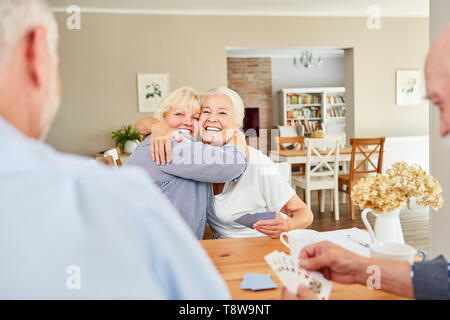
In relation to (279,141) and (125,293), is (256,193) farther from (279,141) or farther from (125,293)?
(279,141)

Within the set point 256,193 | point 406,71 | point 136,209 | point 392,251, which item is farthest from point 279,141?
point 136,209

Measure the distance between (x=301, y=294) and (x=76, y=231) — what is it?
1.72ft

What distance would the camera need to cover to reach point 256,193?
1.69 meters

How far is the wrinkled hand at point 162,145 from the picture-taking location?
1.58m

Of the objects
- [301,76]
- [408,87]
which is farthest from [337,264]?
[301,76]

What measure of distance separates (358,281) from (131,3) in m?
5.25

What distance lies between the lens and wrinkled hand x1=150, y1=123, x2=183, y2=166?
158 cm

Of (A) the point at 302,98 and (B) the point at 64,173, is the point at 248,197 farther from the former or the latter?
(A) the point at 302,98

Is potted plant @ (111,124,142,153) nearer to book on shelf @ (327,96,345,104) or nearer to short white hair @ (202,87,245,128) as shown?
short white hair @ (202,87,245,128)

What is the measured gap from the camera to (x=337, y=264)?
924 millimetres

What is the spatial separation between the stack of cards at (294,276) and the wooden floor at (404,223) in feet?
11.0

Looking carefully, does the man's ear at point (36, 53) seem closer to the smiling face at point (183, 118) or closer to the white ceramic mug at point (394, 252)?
the white ceramic mug at point (394, 252)

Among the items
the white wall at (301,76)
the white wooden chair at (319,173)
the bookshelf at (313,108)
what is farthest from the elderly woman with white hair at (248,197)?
the white wall at (301,76)

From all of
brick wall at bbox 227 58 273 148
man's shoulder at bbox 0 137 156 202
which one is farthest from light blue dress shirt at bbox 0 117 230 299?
brick wall at bbox 227 58 273 148
